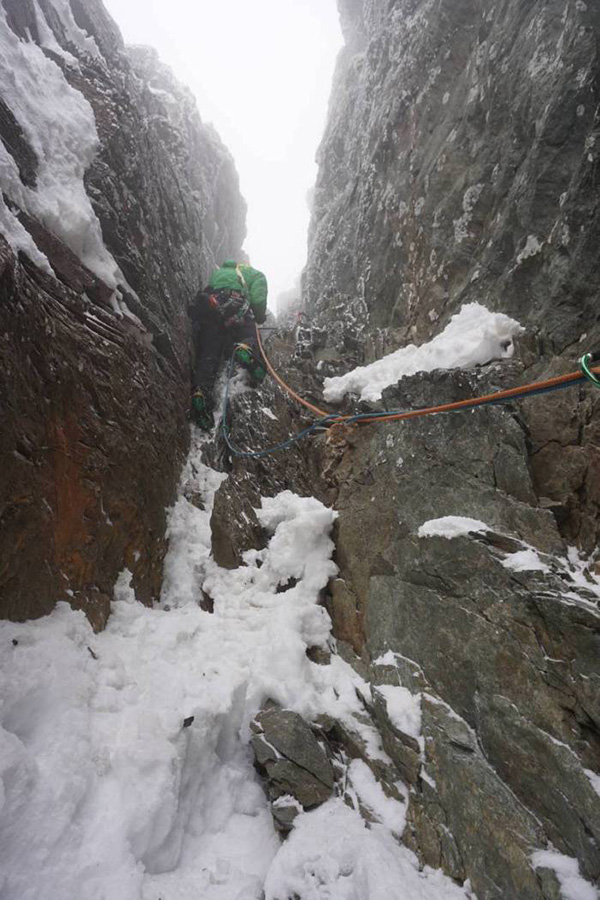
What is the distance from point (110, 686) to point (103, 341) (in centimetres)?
397

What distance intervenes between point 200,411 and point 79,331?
3.16 meters

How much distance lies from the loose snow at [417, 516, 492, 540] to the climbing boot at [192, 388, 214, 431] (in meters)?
5.01

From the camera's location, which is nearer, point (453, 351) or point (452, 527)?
point (452, 527)

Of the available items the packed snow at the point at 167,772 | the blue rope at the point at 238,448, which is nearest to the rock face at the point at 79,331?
the packed snow at the point at 167,772

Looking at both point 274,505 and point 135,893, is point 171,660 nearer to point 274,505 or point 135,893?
point 135,893

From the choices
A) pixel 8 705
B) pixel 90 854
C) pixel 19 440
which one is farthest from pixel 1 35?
pixel 90 854

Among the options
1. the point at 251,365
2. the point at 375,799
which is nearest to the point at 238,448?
the point at 251,365

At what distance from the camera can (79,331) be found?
485 cm

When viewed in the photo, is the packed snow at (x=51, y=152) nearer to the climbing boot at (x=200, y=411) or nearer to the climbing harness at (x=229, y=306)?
the climbing boot at (x=200, y=411)

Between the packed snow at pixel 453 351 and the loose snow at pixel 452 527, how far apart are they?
199 centimetres

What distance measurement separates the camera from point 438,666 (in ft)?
11.7

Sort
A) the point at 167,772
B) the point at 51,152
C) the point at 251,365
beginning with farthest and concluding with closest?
the point at 251,365 → the point at 51,152 → the point at 167,772

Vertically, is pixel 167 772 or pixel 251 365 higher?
pixel 251 365

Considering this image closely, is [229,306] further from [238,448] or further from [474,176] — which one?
[474,176]
